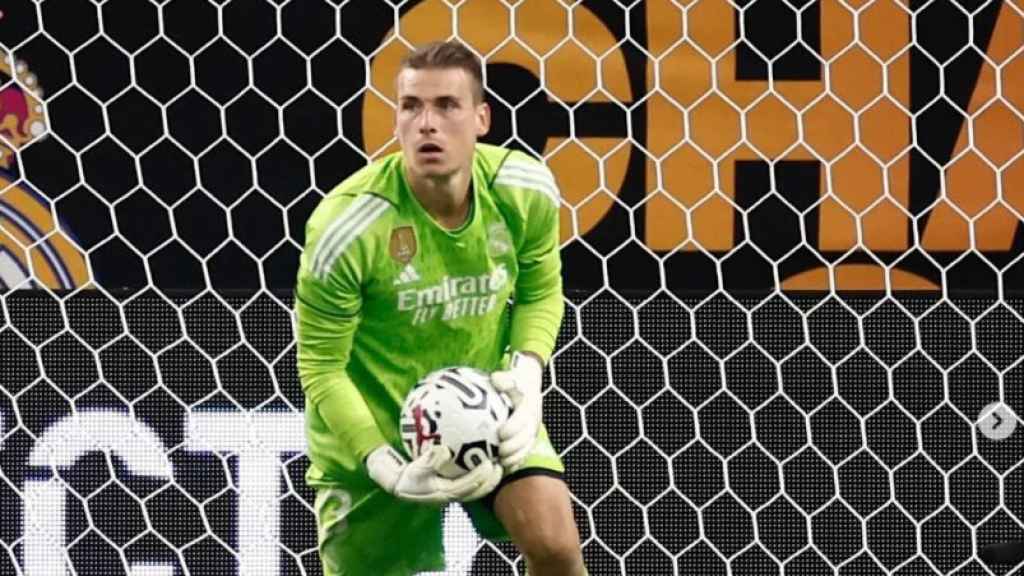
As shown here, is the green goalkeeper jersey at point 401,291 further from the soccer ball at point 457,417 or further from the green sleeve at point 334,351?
the soccer ball at point 457,417

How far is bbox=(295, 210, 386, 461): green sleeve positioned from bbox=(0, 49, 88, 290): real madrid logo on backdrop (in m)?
0.77

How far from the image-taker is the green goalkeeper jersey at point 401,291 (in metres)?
3.11

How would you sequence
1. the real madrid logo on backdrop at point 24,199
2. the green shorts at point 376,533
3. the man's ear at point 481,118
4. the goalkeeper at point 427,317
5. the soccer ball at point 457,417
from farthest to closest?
the real madrid logo on backdrop at point 24,199 → the green shorts at point 376,533 → the man's ear at point 481,118 → the goalkeeper at point 427,317 → the soccer ball at point 457,417

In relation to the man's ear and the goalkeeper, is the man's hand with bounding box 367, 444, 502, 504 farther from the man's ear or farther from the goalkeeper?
the man's ear

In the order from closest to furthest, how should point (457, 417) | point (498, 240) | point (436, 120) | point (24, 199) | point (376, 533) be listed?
point (457, 417) < point (436, 120) < point (498, 240) < point (376, 533) < point (24, 199)

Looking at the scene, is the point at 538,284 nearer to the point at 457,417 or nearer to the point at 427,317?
the point at 427,317

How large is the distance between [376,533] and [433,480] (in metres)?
0.37

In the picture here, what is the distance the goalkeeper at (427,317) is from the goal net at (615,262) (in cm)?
51

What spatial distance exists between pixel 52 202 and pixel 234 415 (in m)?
0.50

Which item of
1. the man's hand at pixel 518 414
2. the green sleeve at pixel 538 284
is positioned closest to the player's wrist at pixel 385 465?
the man's hand at pixel 518 414

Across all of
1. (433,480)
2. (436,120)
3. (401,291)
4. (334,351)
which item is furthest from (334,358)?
(436,120)

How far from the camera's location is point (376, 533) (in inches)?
131

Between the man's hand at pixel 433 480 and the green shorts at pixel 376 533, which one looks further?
the green shorts at pixel 376 533

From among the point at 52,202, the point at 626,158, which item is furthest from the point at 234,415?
the point at 626,158
